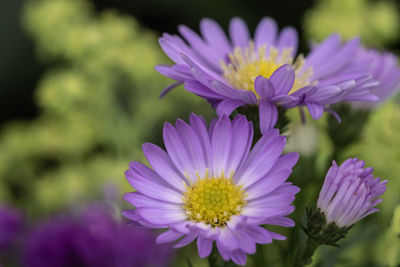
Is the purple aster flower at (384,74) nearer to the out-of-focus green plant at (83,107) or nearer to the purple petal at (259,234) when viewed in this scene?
the purple petal at (259,234)

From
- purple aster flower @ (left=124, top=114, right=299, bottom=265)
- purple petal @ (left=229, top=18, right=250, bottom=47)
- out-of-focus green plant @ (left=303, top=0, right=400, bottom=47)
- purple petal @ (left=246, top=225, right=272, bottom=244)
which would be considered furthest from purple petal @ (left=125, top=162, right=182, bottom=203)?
out-of-focus green plant @ (left=303, top=0, right=400, bottom=47)

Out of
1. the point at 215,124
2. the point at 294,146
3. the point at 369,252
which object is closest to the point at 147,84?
the point at 294,146

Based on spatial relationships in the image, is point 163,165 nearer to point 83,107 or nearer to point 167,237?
point 167,237

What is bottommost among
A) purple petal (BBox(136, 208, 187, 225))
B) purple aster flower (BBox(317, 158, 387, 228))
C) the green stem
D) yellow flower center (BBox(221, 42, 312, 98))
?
the green stem

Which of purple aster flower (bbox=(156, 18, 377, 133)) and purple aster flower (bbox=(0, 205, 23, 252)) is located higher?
purple aster flower (bbox=(0, 205, 23, 252))

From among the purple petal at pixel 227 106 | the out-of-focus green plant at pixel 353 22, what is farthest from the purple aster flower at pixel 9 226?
the out-of-focus green plant at pixel 353 22

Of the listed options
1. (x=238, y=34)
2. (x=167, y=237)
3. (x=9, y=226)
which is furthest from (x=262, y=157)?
(x=9, y=226)

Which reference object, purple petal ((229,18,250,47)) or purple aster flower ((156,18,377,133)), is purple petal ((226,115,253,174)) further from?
purple petal ((229,18,250,47))

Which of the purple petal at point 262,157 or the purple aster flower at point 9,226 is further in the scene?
the purple aster flower at point 9,226
